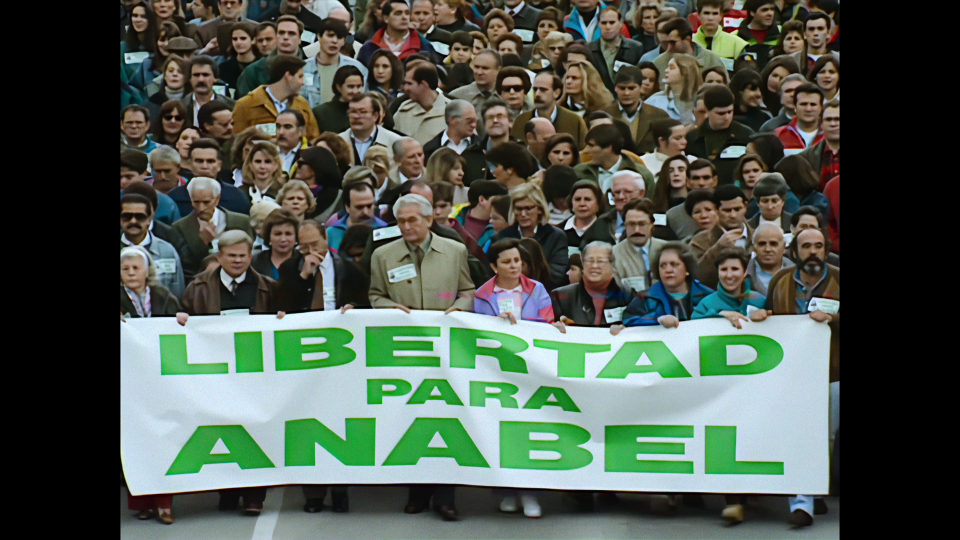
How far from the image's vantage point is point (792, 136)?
745 cm

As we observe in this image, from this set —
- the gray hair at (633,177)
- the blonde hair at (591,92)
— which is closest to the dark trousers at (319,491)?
the gray hair at (633,177)

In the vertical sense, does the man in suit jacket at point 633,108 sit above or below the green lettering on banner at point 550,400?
above

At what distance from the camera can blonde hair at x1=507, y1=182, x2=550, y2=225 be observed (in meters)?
7.21

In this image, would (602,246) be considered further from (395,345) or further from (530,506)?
(530,506)

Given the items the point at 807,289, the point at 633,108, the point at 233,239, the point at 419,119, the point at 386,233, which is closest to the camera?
the point at 807,289

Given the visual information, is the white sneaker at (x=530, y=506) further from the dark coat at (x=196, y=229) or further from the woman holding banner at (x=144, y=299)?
the dark coat at (x=196, y=229)

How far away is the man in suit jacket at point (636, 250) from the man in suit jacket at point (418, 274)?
968 mm

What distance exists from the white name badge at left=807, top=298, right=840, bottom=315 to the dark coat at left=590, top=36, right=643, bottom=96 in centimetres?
201

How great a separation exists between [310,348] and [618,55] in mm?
2994

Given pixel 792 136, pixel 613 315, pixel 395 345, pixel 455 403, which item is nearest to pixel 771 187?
Answer: pixel 792 136

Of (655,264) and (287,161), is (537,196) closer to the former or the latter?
(655,264)

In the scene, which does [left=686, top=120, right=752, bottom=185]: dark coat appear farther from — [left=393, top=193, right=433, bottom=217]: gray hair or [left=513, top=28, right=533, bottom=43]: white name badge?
[left=393, top=193, right=433, bottom=217]: gray hair

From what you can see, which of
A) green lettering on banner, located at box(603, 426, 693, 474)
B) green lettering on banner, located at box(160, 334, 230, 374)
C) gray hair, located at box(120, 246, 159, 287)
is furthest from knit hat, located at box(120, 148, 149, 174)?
green lettering on banner, located at box(603, 426, 693, 474)

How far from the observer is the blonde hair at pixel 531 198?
7.21m
